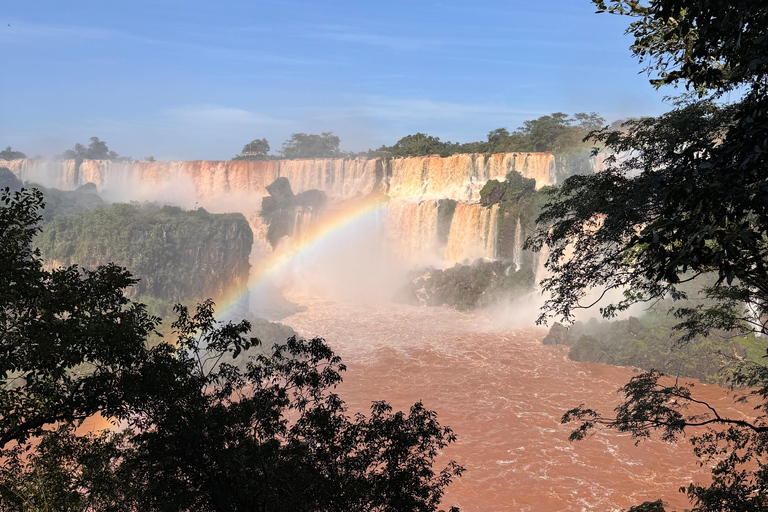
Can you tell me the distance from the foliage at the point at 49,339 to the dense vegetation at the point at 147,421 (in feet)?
0.04

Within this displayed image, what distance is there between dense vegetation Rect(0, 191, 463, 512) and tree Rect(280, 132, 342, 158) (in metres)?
77.1

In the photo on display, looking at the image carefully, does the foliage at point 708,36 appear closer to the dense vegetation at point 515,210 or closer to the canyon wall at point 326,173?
the dense vegetation at point 515,210

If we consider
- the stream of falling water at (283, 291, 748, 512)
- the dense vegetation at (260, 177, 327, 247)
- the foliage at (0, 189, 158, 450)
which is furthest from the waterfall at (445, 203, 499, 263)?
the foliage at (0, 189, 158, 450)

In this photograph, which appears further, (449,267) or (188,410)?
(449,267)

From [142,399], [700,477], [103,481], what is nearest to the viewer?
[142,399]

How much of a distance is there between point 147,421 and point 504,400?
602 inches

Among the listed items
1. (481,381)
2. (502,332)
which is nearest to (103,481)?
(481,381)

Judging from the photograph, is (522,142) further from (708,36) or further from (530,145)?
(708,36)

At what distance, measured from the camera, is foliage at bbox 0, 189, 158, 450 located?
5.16 meters

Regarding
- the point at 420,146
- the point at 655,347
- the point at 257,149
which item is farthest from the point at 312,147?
the point at 655,347

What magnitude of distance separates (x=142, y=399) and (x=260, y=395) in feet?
4.43

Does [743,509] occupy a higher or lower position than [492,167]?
lower

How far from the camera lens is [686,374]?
21.3 m

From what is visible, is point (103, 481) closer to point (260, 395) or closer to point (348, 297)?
point (260, 395)
